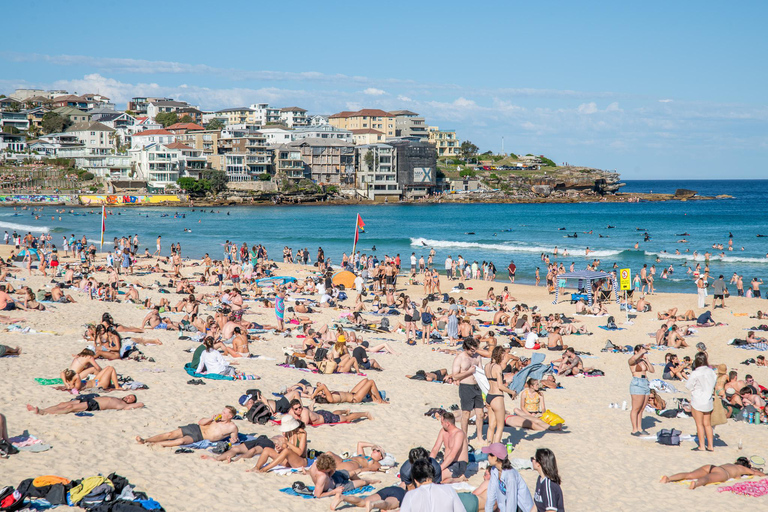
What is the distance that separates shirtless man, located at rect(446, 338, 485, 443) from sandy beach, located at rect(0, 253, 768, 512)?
68 cm

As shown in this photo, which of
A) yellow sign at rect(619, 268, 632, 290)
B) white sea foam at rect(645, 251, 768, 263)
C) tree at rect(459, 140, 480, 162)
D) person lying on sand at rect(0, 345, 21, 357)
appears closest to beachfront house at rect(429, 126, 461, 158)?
tree at rect(459, 140, 480, 162)

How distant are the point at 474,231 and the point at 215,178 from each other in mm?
50218

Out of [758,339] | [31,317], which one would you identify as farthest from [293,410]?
[758,339]

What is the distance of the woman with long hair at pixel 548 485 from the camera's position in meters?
5.70

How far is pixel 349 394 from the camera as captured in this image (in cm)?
1055

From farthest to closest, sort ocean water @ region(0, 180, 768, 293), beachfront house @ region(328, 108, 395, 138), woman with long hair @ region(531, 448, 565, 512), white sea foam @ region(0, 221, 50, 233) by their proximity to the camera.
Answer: beachfront house @ region(328, 108, 395, 138) < white sea foam @ region(0, 221, 50, 233) < ocean water @ region(0, 180, 768, 293) < woman with long hair @ region(531, 448, 565, 512)

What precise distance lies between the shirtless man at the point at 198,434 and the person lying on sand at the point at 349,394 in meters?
2.23

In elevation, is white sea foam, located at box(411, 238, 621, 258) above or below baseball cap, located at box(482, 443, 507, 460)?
below

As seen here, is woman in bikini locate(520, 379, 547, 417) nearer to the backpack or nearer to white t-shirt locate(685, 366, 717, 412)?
white t-shirt locate(685, 366, 717, 412)

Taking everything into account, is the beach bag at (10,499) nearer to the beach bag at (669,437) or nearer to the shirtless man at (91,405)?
the shirtless man at (91,405)

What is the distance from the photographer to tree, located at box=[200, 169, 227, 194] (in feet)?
321

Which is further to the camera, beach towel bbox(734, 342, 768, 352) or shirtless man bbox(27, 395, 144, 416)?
beach towel bbox(734, 342, 768, 352)

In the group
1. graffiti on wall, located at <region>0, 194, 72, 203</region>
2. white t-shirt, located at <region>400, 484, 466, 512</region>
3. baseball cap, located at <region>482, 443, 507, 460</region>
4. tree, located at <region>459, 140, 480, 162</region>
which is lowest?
baseball cap, located at <region>482, 443, 507, 460</region>

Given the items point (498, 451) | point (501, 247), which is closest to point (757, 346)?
point (498, 451)
